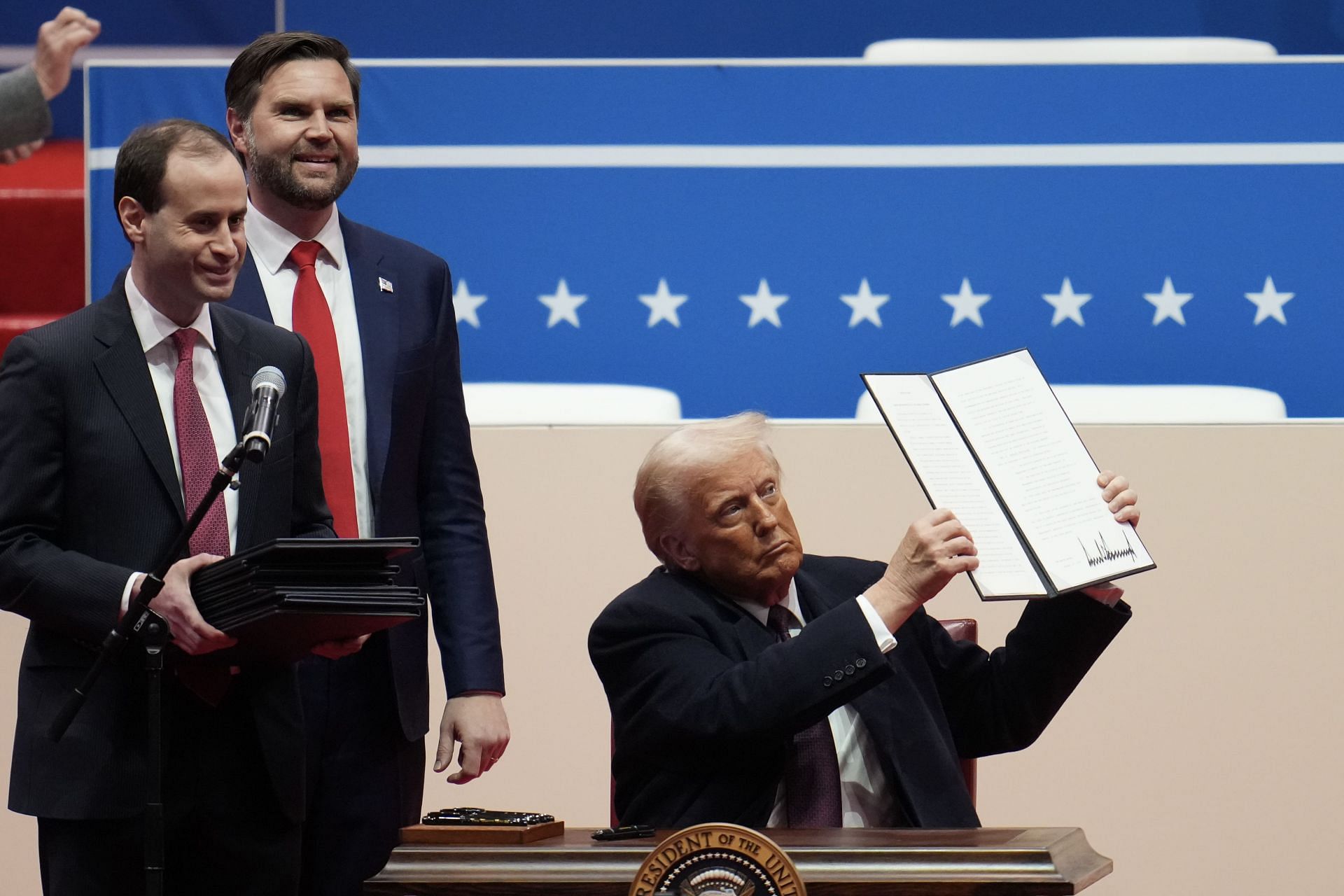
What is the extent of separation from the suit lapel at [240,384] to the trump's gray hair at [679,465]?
60cm

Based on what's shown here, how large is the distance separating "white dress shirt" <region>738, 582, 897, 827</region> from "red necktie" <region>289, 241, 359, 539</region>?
27.0 inches

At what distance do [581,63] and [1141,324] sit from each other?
1.28 meters

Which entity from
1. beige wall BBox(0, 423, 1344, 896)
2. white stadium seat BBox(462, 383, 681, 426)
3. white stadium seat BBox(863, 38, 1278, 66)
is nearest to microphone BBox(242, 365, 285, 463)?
beige wall BBox(0, 423, 1344, 896)

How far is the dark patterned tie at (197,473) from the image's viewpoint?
1.88m

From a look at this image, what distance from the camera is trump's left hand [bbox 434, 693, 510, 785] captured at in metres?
2.33

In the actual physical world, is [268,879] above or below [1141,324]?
below

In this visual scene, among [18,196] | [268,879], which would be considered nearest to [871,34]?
[18,196]

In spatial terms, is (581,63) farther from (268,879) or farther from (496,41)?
(268,879)

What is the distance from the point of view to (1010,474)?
219 centimetres

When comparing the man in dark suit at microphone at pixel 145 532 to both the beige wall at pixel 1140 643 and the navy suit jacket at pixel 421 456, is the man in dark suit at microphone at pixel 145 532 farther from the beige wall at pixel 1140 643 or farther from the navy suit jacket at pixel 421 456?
the beige wall at pixel 1140 643

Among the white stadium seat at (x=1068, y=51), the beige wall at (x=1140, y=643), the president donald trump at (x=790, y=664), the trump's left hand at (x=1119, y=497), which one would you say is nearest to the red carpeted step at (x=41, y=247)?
the beige wall at (x=1140, y=643)

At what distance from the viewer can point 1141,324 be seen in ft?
11.5

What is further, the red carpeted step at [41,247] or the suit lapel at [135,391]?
the red carpeted step at [41,247]

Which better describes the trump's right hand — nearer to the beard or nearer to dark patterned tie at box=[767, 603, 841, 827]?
dark patterned tie at box=[767, 603, 841, 827]
